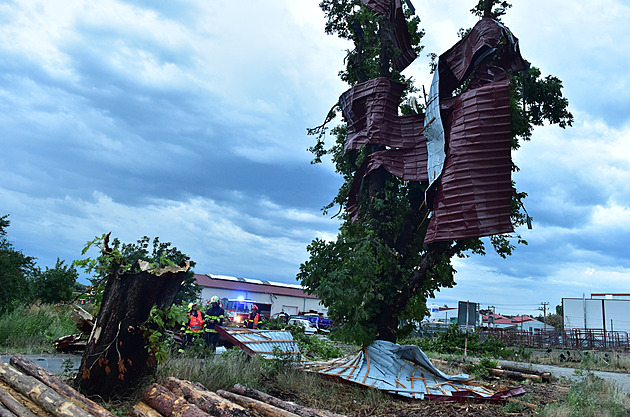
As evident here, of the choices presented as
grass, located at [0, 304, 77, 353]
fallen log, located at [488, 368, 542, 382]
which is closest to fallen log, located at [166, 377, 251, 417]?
grass, located at [0, 304, 77, 353]

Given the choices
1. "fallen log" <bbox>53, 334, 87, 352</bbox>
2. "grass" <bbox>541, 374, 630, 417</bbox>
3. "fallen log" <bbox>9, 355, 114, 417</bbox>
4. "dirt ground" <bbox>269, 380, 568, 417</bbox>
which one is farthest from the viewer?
"fallen log" <bbox>53, 334, 87, 352</bbox>

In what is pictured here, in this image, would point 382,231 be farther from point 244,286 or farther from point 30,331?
point 244,286

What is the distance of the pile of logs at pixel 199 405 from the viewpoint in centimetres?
549

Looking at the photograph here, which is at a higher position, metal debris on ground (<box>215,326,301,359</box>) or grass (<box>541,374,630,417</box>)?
metal debris on ground (<box>215,326,301,359</box>)

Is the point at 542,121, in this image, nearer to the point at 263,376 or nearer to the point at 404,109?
the point at 404,109

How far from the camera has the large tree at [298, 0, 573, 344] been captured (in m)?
11.2

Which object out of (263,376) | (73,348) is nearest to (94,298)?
(73,348)

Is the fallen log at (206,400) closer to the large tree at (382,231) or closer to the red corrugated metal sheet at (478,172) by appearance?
the large tree at (382,231)

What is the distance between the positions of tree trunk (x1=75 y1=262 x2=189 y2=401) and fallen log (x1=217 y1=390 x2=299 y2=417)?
54.3 inches

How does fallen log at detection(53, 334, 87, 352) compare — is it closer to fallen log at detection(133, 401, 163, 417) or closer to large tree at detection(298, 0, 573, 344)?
fallen log at detection(133, 401, 163, 417)

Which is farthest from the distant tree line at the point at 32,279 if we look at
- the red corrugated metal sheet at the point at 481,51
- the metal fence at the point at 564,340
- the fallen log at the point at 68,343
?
the metal fence at the point at 564,340

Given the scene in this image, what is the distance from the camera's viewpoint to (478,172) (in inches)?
423

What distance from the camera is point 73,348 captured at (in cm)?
881

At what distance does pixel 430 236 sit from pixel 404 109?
5.69m
